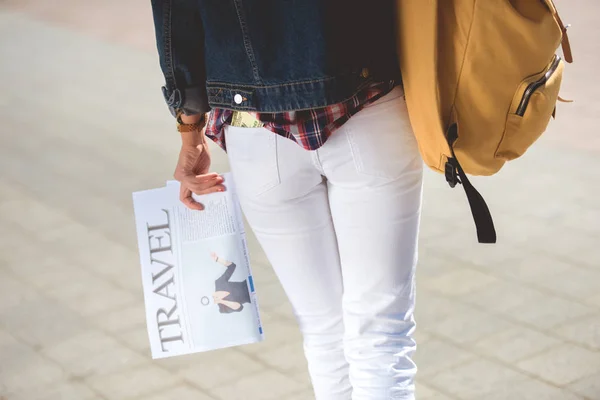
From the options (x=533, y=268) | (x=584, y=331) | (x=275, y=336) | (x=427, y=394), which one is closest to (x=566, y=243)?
(x=533, y=268)

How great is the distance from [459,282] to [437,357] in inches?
16.0

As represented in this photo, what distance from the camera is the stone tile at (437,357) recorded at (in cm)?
239

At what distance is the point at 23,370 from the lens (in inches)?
103

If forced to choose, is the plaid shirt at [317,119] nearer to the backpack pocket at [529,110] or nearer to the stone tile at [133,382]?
the backpack pocket at [529,110]

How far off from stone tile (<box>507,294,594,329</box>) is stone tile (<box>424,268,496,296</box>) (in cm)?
18

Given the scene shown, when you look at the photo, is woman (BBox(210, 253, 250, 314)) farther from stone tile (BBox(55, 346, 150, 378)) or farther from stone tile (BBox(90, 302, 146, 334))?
stone tile (BBox(90, 302, 146, 334))

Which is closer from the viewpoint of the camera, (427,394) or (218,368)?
(427,394)

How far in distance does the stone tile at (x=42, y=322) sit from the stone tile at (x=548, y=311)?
1.42m

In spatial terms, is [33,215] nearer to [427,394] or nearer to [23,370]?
[23,370]

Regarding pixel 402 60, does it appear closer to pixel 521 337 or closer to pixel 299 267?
pixel 299 267

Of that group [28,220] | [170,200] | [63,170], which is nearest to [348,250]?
[170,200]

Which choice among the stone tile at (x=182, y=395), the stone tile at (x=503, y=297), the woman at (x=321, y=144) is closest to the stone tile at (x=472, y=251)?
the stone tile at (x=503, y=297)

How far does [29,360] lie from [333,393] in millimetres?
1335

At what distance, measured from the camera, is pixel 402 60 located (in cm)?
130
